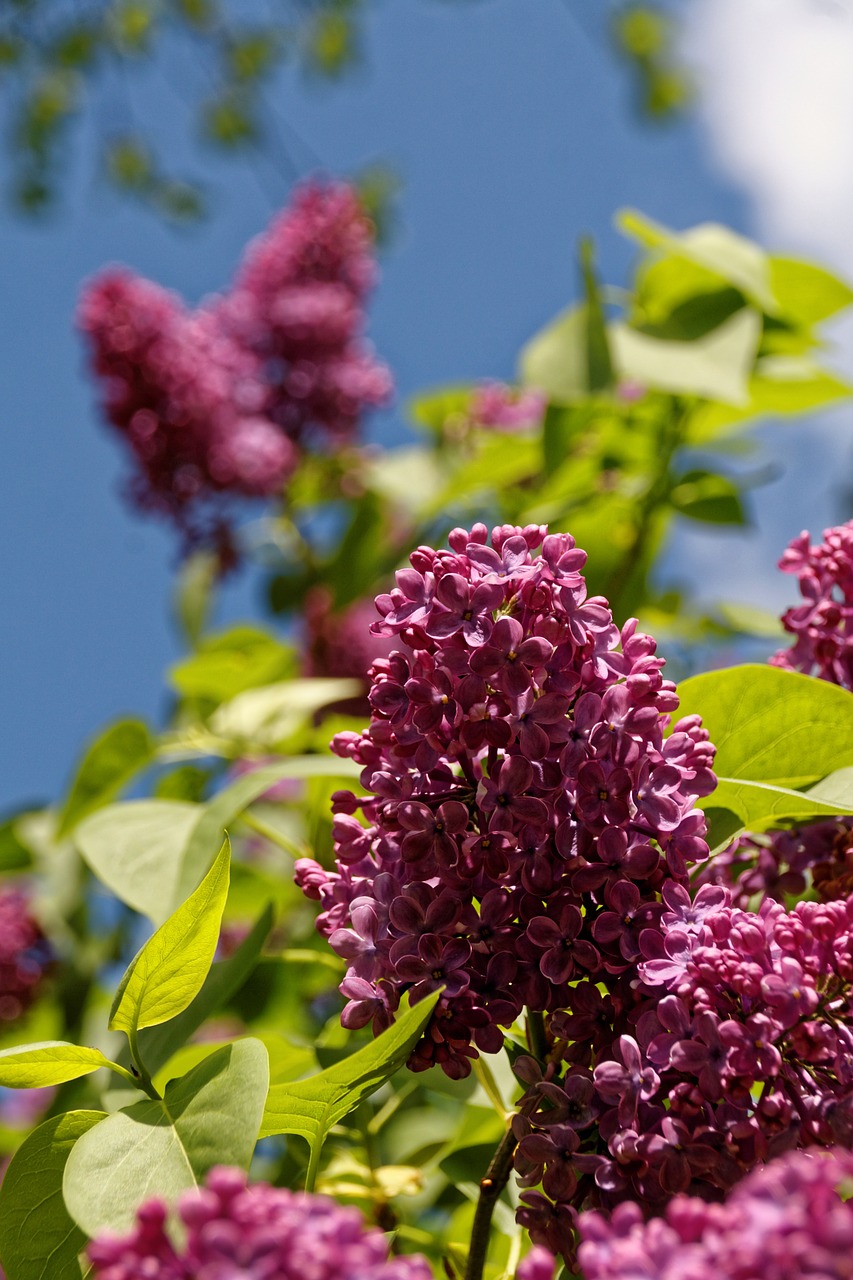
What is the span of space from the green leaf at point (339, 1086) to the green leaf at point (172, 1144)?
0.07 meters

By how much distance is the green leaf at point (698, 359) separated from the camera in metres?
2.07

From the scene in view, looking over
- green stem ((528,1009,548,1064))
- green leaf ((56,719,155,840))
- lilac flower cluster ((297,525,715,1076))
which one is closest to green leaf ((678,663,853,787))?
lilac flower cluster ((297,525,715,1076))

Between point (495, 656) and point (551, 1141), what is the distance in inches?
12.7

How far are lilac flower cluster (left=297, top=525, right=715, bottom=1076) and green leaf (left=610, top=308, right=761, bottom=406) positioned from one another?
1221 mm

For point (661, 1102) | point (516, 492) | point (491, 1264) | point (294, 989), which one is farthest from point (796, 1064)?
point (516, 492)

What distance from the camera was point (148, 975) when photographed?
0.92 meters

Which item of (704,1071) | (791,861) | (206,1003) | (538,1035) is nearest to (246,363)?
(206,1003)

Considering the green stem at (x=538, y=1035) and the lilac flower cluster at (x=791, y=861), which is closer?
the green stem at (x=538, y=1035)

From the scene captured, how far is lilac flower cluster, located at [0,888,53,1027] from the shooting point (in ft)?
9.39

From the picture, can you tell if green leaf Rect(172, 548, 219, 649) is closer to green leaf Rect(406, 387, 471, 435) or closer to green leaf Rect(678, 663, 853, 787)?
green leaf Rect(406, 387, 471, 435)

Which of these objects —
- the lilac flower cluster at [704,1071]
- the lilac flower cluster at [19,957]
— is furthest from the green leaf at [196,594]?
the lilac flower cluster at [704,1071]

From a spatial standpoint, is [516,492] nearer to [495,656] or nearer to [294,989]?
[294,989]

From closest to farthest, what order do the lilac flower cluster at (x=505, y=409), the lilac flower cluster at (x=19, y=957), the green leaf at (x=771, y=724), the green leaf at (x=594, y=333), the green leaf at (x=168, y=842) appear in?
the green leaf at (x=771, y=724)
the green leaf at (x=168, y=842)
the green leaf at (x=594, y=333)
the lilac flower cluster at (x=19, y=957)
the lilac flower cluster at (x=505, y=409)

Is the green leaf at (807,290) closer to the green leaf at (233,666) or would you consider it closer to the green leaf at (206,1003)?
the green leaf at (233,666)
